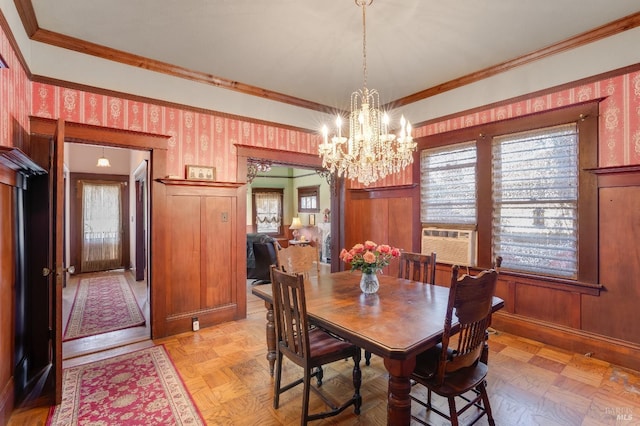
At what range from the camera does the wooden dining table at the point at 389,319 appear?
156cm

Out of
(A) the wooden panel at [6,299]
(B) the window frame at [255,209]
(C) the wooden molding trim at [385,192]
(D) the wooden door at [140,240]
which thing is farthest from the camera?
(B) the window frame at [255,209]

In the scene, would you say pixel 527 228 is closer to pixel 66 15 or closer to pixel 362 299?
pixel 362 299

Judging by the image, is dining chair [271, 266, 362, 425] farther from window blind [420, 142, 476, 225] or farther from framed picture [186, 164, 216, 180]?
window blind [420, 142, 476, 225]

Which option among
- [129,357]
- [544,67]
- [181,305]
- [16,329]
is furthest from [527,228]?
[16,329]

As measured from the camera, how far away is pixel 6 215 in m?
2.12

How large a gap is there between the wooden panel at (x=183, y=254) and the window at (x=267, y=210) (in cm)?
642

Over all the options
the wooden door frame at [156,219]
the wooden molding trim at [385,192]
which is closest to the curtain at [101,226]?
the wooden door frame at [156,219]

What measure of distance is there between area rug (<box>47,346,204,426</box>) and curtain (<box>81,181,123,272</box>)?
17.0 feet

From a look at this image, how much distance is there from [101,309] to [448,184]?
16.6ft

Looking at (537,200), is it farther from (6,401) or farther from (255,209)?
(255,209)

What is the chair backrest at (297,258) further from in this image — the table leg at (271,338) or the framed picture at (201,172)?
the framed picture at (201,172)

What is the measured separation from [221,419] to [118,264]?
6.69 m

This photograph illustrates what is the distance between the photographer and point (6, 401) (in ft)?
6.64

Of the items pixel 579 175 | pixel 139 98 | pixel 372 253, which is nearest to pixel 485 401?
pixel 372 253
